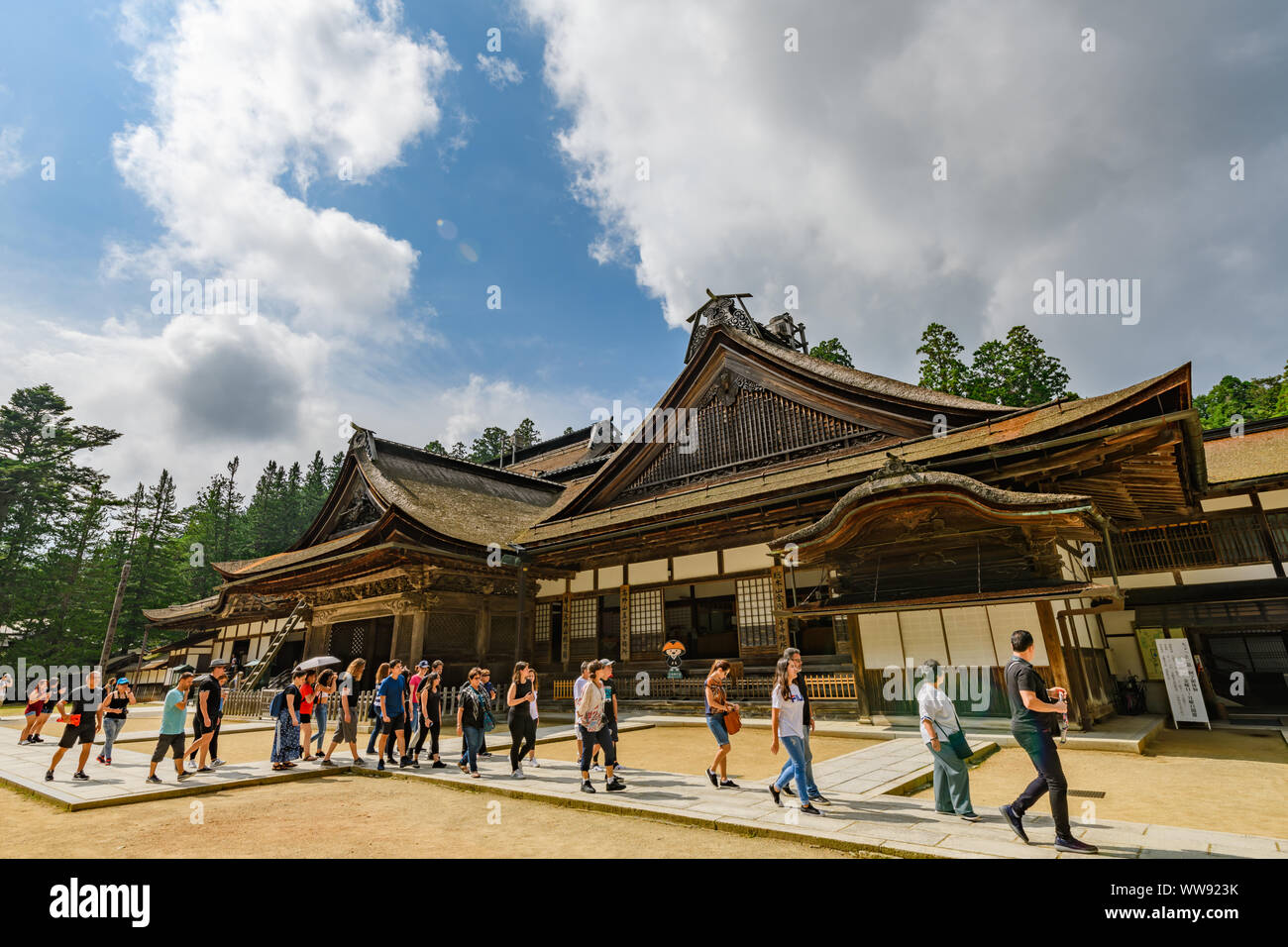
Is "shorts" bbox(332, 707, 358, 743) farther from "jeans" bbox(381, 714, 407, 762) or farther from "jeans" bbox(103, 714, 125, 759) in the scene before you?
"jeans" bbox(103, 714, 125, 759)

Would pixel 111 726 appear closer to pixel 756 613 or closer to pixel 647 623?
pixel 647 623

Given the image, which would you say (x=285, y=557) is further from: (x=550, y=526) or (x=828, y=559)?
(x=828, y=559)

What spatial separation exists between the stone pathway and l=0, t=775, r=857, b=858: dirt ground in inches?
7.4

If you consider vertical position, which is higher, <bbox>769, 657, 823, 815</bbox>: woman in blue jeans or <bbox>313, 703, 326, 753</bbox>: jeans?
<bbox>769, 657, 823, 815</bbox>: woman in blue jeans

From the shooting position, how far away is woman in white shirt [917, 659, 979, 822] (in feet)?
17.8

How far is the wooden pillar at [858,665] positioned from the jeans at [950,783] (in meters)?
6.43

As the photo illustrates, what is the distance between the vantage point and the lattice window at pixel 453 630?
17.0m

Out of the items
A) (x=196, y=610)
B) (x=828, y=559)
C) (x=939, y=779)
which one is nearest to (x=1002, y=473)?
(x=828, y=559)

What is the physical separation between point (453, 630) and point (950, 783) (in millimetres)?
14916

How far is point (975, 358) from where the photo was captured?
29125mm

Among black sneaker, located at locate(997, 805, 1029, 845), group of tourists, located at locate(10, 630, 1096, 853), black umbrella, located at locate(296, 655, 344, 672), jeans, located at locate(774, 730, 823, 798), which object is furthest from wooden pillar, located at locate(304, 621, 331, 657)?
black sneaker, located at locate(997, 805, 1029, 845)

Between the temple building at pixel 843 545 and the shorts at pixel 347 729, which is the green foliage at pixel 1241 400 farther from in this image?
the shorts at pixel 347 729

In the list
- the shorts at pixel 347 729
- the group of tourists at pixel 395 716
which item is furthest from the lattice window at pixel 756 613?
the shorts at pixel 347 729
